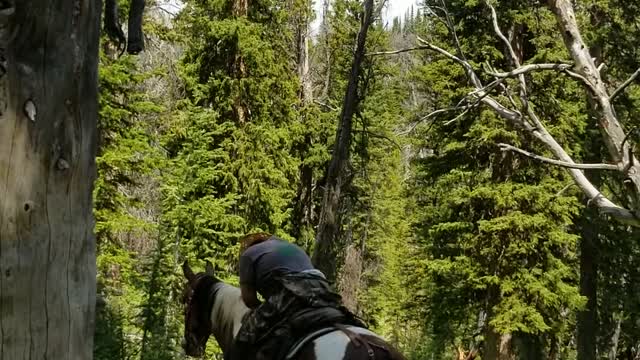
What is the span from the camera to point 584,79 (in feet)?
19.0

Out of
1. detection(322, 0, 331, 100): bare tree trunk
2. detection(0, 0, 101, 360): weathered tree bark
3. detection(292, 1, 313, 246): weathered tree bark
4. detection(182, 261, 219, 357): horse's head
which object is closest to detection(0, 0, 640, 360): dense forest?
detection(292, 1, 313, 246): weathered tree bark

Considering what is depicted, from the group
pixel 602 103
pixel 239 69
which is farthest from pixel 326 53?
pixel 602 103

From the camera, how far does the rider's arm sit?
306 cm

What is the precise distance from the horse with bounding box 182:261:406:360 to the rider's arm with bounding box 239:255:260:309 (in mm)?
175

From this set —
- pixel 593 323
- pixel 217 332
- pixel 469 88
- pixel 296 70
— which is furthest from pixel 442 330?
pixel 217 332

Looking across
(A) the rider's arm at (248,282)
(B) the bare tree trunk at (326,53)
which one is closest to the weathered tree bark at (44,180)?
(A) the rider's arm at (248,282)

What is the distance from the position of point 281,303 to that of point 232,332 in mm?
814

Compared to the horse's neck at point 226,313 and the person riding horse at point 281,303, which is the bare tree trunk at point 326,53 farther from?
the person riding horse at point 281,303

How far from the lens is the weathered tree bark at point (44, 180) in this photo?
1762 millimetres

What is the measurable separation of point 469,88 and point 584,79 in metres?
11.8

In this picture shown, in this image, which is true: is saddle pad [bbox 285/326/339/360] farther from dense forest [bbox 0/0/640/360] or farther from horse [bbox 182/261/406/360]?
dense forest [bbox 0/0/640/360]

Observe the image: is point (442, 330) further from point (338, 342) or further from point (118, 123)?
point (338, 342)

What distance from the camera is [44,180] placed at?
1.83 metres

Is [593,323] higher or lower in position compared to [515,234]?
lower
